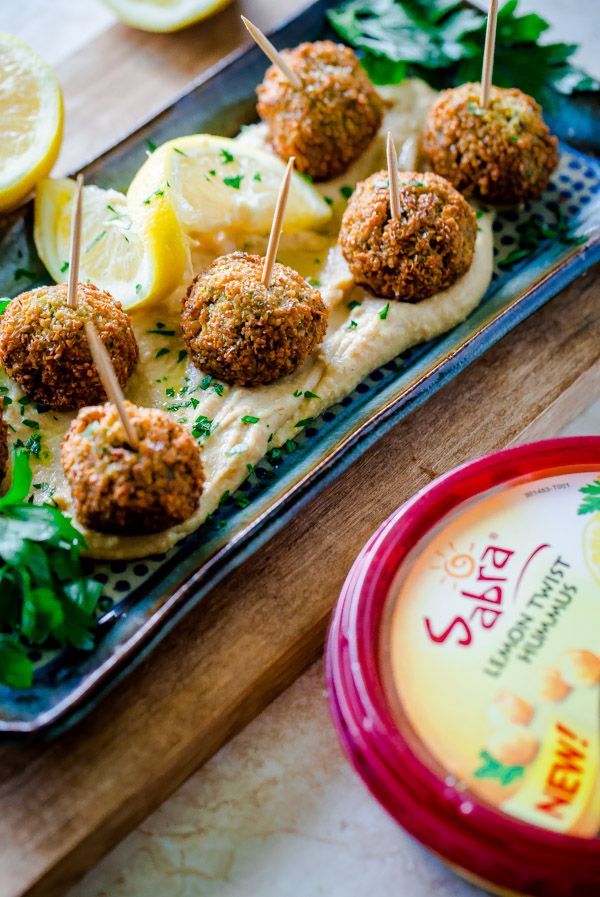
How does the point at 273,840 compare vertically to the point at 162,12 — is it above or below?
below

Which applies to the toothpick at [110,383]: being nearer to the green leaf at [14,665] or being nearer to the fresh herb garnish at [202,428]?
the fresh herb garnish at [202,428]

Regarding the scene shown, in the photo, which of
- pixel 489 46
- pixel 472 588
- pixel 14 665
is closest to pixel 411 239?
pixel 489 46

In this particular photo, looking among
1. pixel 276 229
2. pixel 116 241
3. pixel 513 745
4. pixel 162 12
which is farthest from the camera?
pixel 162 12

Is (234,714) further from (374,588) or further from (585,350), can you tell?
(585,350)

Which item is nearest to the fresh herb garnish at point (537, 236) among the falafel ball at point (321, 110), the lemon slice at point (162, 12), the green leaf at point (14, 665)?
the falafel ball at point (321, 110)

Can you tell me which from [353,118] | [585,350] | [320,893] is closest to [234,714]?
[320,893]

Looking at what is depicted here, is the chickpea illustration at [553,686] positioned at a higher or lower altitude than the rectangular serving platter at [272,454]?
lower

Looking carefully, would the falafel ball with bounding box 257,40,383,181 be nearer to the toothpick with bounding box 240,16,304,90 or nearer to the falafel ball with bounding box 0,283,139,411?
the toothpick with bounding box 240,16,304,90

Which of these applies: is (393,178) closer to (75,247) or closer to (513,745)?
(75,247)
